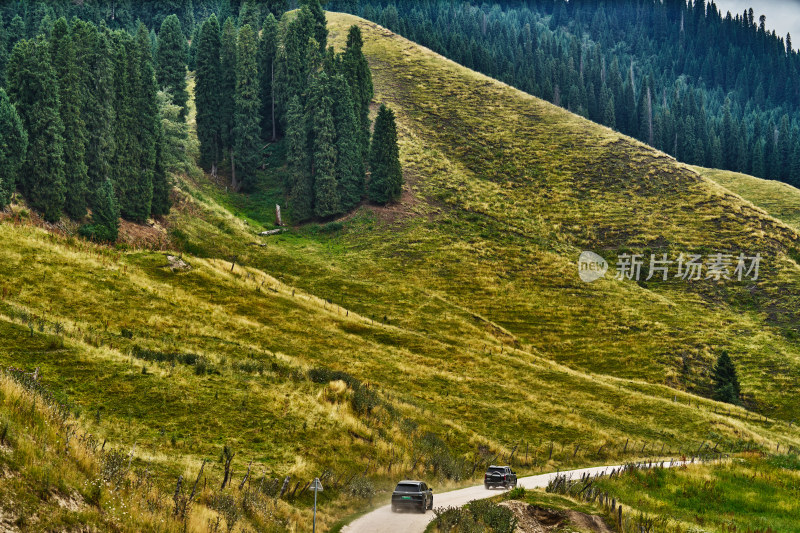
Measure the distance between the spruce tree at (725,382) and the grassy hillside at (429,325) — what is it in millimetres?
1923

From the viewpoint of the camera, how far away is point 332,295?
7300cm

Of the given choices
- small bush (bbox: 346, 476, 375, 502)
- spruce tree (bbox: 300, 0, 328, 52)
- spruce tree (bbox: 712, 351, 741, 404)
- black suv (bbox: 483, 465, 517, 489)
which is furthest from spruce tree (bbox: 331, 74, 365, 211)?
small bush (bbox: 346, 476, 375, 502)

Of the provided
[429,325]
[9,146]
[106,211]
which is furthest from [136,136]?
[429,325]

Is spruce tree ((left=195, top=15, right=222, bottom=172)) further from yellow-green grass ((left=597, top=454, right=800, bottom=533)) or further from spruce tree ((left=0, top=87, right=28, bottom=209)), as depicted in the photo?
yellow-green grass ((left=597, top=454, right=800, bottom=533))

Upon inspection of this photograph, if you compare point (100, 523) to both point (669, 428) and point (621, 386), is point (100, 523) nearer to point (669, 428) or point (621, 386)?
point (669, 428)

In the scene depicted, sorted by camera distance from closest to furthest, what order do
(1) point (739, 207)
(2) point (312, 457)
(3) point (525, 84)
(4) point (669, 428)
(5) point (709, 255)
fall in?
(2) point (312, 457), (4) point (669, 428), (5) point (709, 255), (1) point (739, 207), (3) point (525, 84)

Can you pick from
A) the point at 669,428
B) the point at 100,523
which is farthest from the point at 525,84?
the point at 100,523

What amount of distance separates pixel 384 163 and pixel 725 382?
59.3 metres

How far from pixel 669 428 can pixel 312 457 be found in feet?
117

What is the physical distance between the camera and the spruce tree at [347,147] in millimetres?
101125

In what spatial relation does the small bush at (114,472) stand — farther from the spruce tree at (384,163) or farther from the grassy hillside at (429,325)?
the spruce tree at (384,163)

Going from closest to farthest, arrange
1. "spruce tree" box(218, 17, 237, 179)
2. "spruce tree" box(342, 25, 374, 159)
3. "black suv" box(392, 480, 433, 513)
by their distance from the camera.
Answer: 1. "black suv" box(392, 480, 433, 513)
2. "spruce tree" box(218, 17, 237, 179)
3. "spruce tree" box(342, 25, 374, 159)

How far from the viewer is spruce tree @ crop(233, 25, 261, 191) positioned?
106 m

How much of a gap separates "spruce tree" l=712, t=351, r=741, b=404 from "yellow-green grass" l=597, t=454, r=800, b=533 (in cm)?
2838
